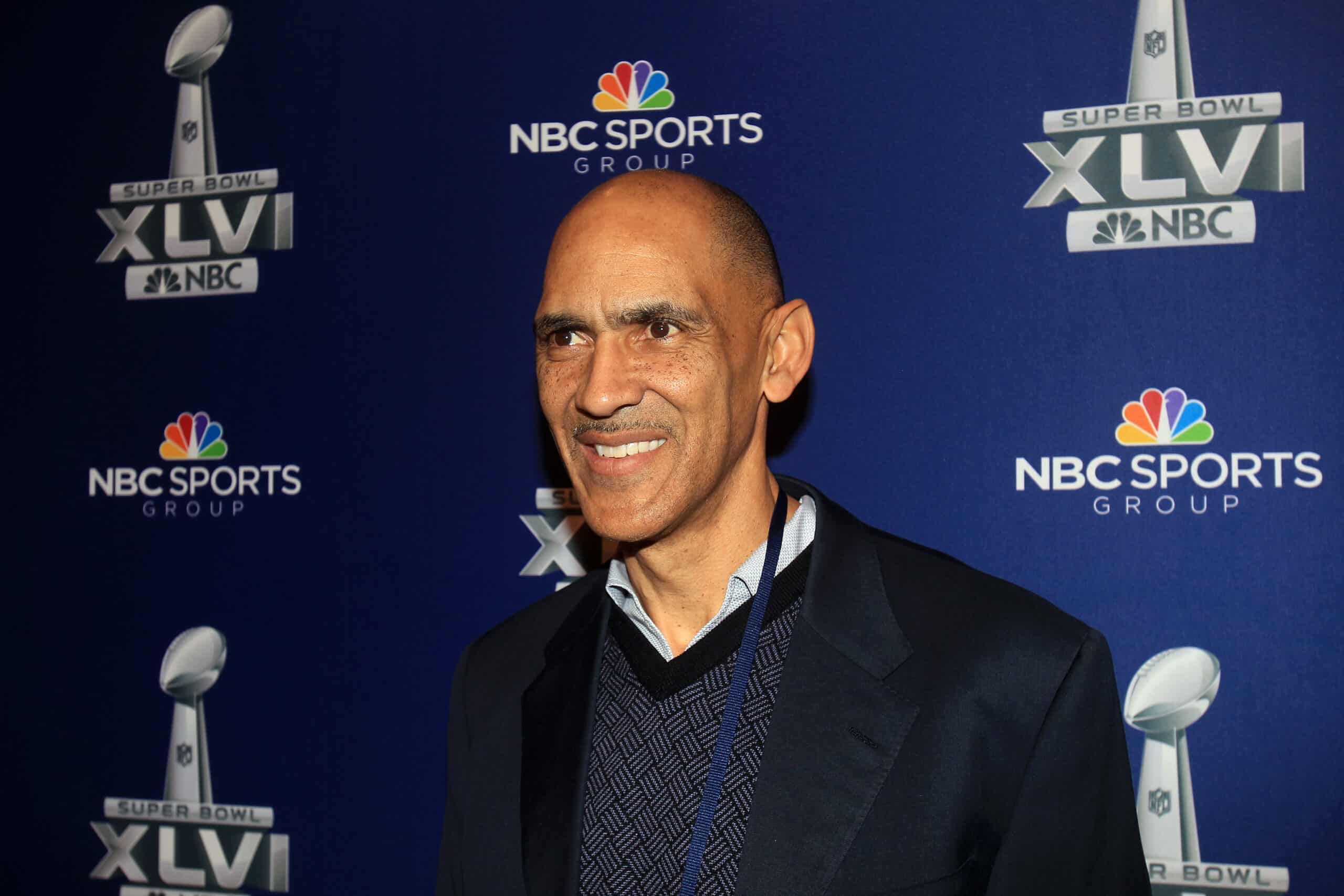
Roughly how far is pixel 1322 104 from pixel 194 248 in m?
2.25

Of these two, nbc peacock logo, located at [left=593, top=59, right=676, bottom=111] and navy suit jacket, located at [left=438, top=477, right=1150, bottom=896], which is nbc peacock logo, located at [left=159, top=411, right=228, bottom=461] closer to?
nbc peacock logo, located at [left=593, top=59, right=676, bottom=111]

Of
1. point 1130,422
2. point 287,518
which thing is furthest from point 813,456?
point 287,518

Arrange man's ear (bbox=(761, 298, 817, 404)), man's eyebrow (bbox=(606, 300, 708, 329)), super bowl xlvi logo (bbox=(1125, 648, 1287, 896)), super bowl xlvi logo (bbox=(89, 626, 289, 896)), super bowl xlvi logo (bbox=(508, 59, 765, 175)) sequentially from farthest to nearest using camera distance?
super bowl xlvi logo (bbox=(89, 626, 289, 896))
super bowl xlvi logo (bbox=(508, 59, 765, 175))
super bowl xlvi logo (bbox=(1125, 648, 1287, 896))
man's ear (bbox=(761, 298, 817, 404))
man's eyebrow (bbox=(606, 300, 708, 329))

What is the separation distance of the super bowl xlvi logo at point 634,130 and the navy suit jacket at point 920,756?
97cm

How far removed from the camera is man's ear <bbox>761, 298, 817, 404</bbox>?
1414 mm

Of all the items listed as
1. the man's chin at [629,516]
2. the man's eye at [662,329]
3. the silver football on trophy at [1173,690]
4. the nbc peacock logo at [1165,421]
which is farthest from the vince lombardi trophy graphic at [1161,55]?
the man's chin at [629,516]

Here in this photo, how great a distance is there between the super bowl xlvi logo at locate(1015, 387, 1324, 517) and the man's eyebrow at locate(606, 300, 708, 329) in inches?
35.4

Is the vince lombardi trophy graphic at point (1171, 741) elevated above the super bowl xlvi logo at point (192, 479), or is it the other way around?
the super bowl xlvi logo at point (192, 479)

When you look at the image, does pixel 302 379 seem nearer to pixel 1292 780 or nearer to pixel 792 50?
pixel 792 50

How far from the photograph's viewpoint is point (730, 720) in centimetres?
123

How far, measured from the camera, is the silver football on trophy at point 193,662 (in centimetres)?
223

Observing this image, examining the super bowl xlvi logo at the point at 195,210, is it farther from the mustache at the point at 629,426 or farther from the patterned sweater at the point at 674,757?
the patterned sweater at the point at 674,757

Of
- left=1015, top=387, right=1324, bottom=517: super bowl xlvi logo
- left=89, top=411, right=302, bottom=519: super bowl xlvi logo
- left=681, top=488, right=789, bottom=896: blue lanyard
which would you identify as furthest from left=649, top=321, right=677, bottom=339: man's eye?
left=89, top=411, right=302, bottom=519: super bowl xlvi logo

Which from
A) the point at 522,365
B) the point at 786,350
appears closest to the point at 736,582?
the point at 786,350
